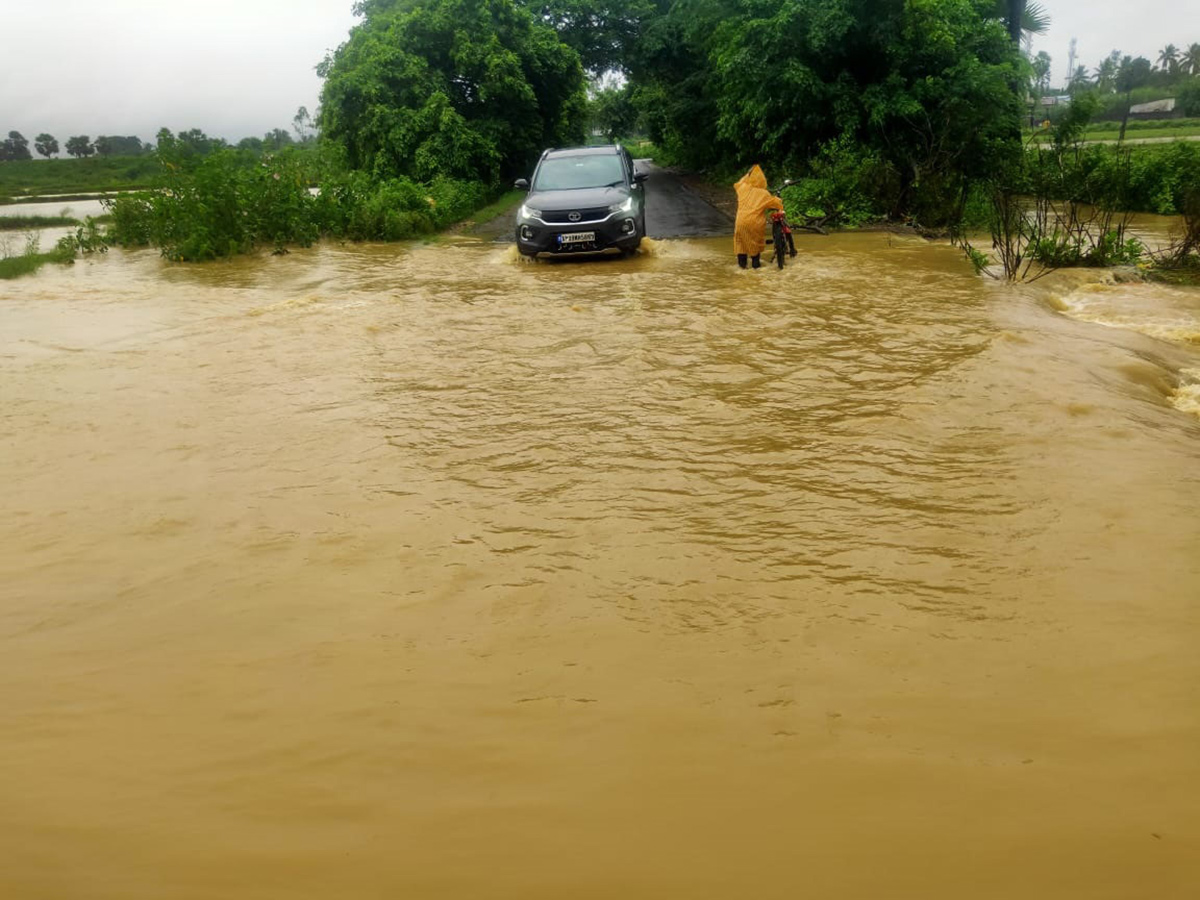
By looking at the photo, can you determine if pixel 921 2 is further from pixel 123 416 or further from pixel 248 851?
pixel 248 851

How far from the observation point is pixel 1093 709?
3.05m

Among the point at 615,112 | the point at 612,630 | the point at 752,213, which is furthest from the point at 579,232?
the point at 615,112

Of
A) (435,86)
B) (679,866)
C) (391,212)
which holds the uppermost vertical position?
(435,86)

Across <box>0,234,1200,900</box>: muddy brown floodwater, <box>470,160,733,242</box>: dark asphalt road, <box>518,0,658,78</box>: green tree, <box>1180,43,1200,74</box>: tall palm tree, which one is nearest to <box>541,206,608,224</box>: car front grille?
<box>470,160,733,242</box>: dark asphalt road

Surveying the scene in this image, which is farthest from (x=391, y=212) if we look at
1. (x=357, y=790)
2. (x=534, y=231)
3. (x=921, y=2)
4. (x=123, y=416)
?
(x=357, y=790)

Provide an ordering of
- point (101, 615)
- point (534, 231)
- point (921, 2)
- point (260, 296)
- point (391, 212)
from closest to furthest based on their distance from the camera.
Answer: point (101, 615) < point (260, 296) < point (534, 231) < point (921, 2) < point (391, 212)

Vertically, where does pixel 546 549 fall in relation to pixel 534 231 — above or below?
below

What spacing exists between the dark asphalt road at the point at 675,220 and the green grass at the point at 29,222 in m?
14.6

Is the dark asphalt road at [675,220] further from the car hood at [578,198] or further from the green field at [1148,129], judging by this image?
the green field at [1148,129]

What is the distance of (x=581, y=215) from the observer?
13.6 m

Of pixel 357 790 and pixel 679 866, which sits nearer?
pixel 679 866

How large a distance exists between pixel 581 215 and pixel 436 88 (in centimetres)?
1217

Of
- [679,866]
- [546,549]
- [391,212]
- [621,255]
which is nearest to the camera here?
[679,866]

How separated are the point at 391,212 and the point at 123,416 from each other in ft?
40.1
